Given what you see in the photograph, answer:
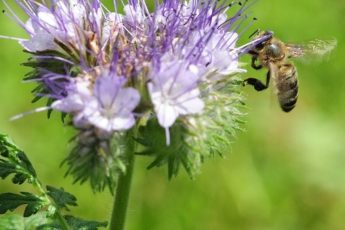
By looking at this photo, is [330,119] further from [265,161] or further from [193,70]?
[193,70]

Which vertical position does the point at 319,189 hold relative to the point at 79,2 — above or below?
below

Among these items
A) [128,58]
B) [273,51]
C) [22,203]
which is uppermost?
[273,51]

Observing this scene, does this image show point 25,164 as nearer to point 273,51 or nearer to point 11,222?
point 11,222

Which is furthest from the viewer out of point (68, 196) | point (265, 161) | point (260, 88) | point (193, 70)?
point (265, 161)

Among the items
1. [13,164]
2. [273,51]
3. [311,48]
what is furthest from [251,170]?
[13,164]

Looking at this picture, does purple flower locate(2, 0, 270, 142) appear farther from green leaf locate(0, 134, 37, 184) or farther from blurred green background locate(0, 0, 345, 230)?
blurred green background locate(0, 0, 345, 230)

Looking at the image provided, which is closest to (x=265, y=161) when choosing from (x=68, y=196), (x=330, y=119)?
(x=330, y=119)

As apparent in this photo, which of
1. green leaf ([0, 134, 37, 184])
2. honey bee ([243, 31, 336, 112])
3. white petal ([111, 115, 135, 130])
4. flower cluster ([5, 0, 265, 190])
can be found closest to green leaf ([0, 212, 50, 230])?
green leaf ([0, 134, 37, 184])
